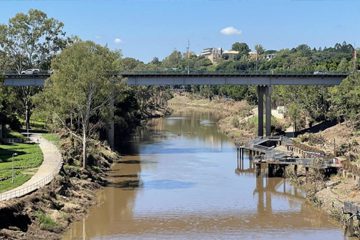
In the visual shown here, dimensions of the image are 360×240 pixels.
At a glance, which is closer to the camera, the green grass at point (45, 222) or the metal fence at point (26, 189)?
the green grass at point (45, 222)

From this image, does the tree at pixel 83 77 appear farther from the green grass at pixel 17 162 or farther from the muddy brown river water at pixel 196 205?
the muddy brown river water at pixel 196 205

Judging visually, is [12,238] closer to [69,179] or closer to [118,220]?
[118,220]

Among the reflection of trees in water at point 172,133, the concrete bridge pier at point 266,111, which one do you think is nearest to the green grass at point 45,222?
the reflection of trees in water at point 172,133

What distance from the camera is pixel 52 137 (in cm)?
8375

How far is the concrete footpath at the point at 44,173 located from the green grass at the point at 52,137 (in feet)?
3.78

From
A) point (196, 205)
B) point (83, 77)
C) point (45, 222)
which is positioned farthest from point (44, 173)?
point (196, 205)

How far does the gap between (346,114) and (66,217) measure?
5178 centimetres

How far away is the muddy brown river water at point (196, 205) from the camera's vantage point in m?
44.0

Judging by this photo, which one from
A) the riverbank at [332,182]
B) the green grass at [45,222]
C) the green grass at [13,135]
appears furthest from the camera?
the green grass at [13,135]

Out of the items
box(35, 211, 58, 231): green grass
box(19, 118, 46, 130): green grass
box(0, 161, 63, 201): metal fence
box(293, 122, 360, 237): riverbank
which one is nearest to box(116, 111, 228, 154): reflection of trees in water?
box(19, 118, 46, 130): green grass

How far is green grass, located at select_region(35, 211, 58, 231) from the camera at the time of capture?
4158cm

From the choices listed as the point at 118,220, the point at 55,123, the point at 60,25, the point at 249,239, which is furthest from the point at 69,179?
the point at 60,25

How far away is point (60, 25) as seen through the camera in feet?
338

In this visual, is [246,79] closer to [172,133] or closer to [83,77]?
[172,133]
